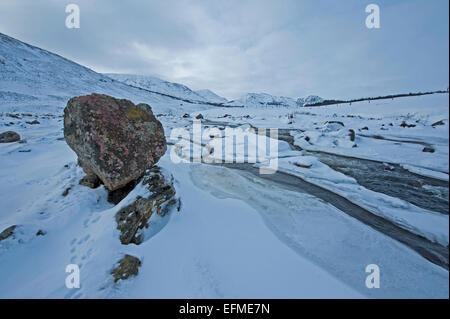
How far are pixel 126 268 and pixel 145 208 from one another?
950 millimetres

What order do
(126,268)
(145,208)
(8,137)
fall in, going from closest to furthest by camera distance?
(126,268) → (145,208) → (8,137)

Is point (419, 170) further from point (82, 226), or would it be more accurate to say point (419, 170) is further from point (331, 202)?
point (82, 226)

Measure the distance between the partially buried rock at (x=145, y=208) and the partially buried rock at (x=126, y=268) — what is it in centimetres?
38

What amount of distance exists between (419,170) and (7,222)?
1023 centimetres

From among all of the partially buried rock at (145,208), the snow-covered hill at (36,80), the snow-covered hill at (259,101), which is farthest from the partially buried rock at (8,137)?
the snow-covered hill at (259,101)

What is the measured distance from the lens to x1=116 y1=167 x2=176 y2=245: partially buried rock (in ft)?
8.26

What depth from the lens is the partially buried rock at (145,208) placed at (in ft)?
8.26

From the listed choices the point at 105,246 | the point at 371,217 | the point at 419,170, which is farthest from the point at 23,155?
the point at 419,170

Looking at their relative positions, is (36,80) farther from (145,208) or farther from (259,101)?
(259,101)

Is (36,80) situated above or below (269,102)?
below

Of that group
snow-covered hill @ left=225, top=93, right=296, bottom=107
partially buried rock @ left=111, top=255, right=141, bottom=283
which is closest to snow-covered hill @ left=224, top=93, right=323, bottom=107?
snow-covered hill @ left=225, top=93, right=296, bottom=107

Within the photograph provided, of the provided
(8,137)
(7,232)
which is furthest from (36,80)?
(7,232)

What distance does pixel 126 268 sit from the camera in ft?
6.48

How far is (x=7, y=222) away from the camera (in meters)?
2.69
